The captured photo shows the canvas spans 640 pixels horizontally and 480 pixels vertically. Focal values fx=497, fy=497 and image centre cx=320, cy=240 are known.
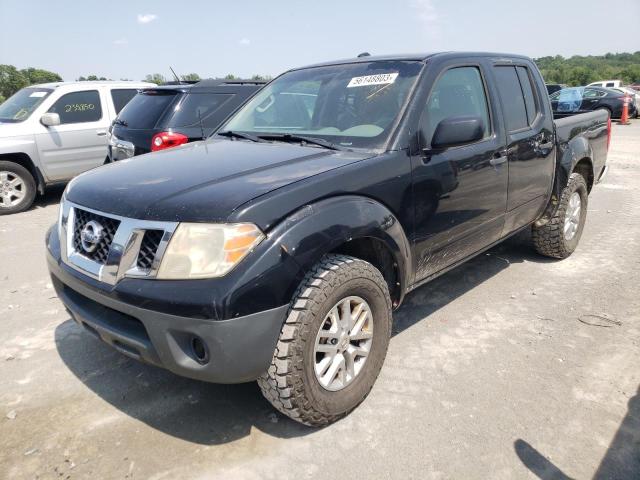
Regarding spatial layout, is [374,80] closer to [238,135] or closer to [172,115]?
[238,135]

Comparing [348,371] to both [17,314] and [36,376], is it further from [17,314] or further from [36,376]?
[17,314]

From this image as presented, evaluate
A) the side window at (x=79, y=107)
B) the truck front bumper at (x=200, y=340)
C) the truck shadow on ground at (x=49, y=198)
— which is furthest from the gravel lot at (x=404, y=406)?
the side window at (x=79, y=107)

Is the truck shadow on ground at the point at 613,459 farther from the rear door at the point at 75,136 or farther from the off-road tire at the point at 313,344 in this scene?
the rear door at the point at 75,136

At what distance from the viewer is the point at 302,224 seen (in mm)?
2230

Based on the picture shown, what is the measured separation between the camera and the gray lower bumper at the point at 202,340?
204 cm

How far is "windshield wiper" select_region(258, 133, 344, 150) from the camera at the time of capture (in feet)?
9.60

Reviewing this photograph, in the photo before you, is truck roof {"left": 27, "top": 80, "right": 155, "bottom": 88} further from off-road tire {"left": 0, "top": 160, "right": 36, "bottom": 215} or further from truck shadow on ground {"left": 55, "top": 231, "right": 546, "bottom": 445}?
truck shadow on ground {"left": 55, "top": 231, "right": 546, "bottom": 445}

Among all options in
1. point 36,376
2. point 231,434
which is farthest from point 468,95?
point 36,376

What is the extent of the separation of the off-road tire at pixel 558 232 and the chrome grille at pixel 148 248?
3711 mm

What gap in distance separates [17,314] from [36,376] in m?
1.12

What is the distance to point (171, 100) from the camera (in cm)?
627

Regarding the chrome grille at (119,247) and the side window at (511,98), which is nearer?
the chrome grille at (119,247)

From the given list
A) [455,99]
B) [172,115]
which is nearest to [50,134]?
[172,115]

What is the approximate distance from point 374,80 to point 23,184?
6.34 m
